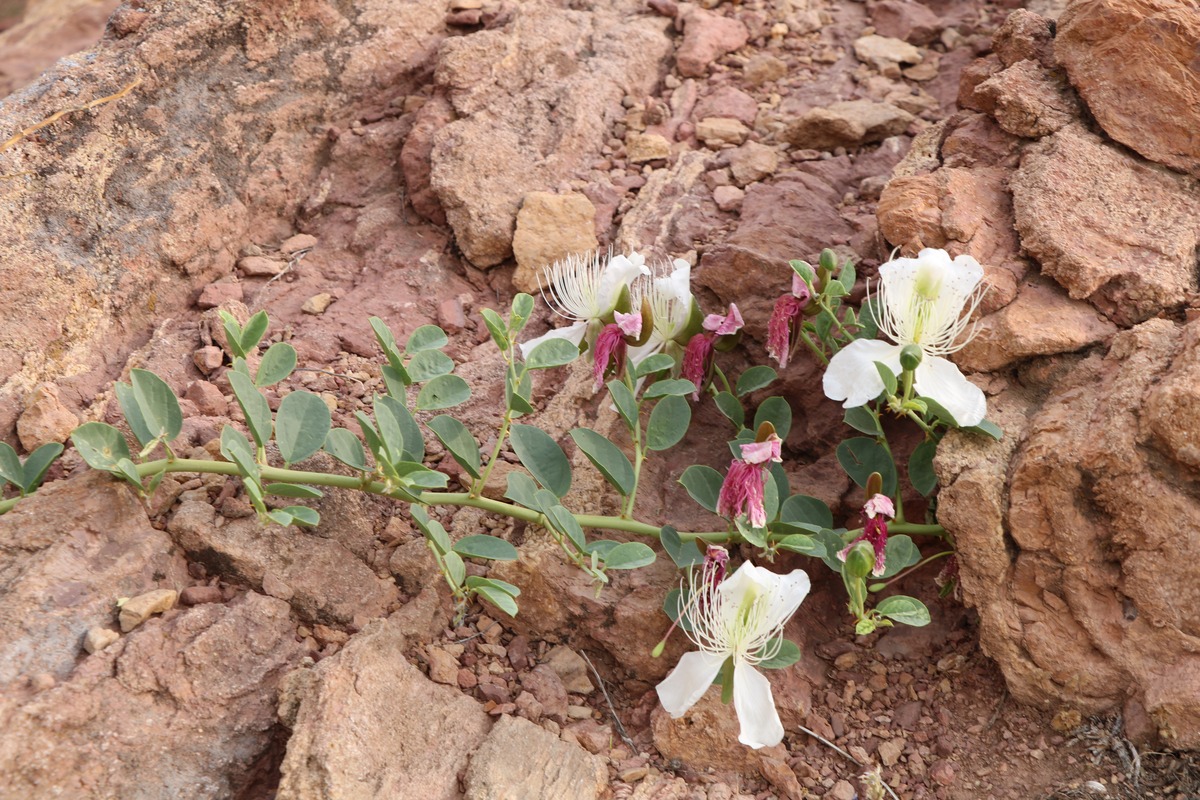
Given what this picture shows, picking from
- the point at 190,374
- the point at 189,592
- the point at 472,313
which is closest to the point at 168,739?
the point at 189,592

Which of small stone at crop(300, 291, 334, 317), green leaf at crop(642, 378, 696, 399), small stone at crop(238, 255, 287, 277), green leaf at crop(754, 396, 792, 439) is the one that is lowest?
green leaf at crop(754, 396, 792, 439)

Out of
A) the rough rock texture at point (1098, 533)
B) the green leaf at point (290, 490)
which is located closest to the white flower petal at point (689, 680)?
the rough rock texture at point (1098, 533)

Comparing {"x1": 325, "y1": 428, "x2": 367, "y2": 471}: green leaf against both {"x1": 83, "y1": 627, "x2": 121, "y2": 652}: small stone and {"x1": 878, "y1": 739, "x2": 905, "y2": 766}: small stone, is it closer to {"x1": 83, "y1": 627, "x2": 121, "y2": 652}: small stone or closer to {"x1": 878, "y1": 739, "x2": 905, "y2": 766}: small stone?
{"x1": 83, "y1": 627, "x2": 121, "y2": 652}: small stone

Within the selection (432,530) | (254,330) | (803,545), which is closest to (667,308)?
(803,545)

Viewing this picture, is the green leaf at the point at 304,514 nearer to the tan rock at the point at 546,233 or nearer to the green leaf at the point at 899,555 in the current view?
the tan rock at the point at 546,233

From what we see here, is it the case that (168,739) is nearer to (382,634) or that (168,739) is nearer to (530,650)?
(382,634)

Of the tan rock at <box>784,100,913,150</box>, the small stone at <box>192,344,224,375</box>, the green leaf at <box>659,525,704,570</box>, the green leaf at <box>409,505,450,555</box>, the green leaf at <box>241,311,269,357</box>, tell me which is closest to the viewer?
the green leaf at <box>409,505,450,555</box>

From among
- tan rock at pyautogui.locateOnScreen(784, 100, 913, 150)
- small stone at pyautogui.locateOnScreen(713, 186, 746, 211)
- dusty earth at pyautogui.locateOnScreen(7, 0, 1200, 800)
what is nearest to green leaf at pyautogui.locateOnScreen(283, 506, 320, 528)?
dusty earth at pyautogui.locateOnScreen(7, 0, 1200, 800)
